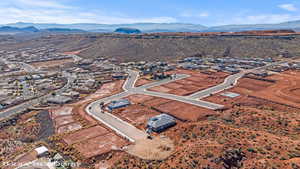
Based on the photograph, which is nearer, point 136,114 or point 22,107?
point 136,114

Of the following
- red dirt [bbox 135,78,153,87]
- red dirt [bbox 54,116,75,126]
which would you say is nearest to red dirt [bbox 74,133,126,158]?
red dirt [bbox 54,116,75,126]

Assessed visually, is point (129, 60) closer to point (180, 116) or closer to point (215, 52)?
point (215, 52)

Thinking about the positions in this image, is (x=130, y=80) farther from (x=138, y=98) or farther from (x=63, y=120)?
(x=63, y=120)

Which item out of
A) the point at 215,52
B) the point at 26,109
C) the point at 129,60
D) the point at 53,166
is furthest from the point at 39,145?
the point at 215,52

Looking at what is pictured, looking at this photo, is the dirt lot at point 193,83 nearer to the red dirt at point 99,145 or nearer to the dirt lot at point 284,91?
the dirt lot at point 284,91

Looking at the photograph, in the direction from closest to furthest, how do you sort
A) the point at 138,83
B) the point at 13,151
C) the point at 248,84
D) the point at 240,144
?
the point at 240,144 < the point at 13,151 < the point at 248,84 < the point at 138,83

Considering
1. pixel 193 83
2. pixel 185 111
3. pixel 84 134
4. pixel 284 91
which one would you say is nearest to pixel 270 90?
pixel 284 91
